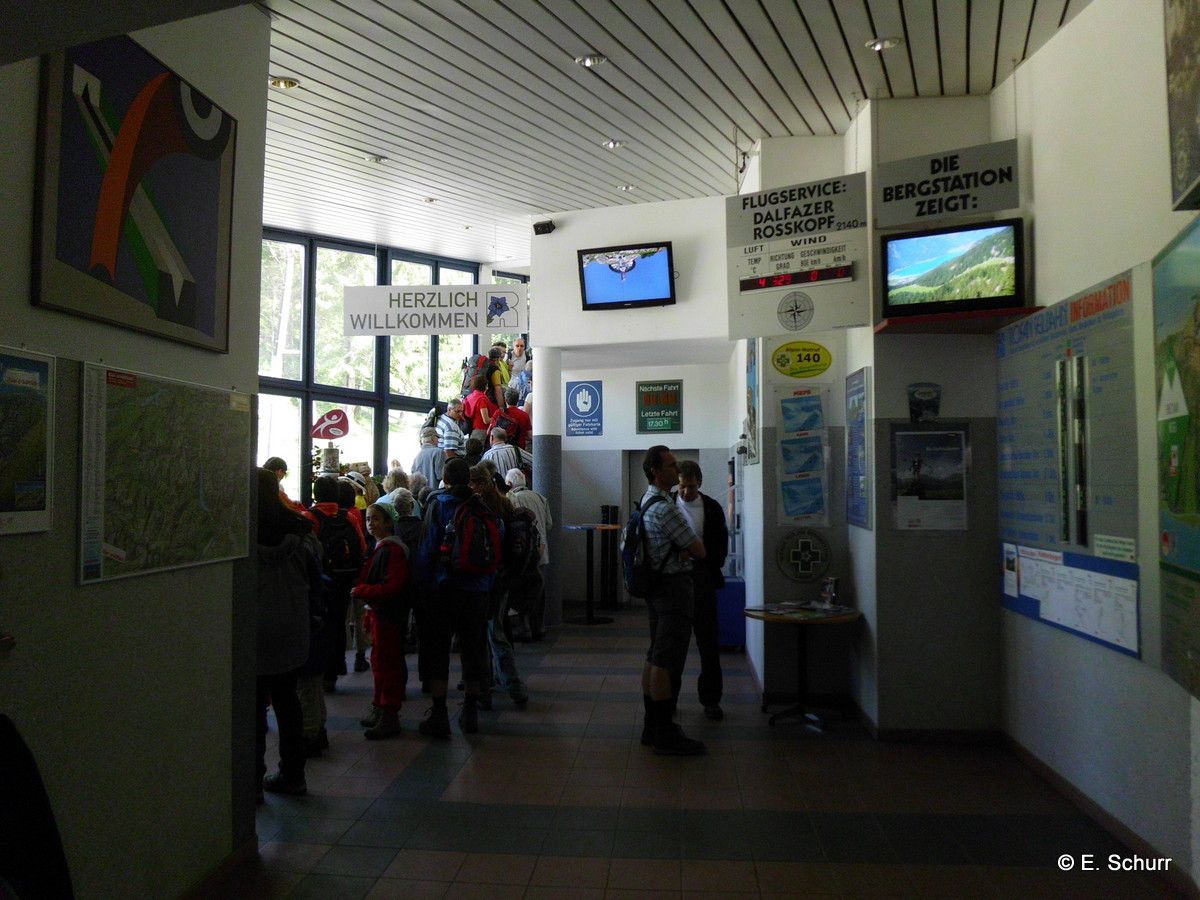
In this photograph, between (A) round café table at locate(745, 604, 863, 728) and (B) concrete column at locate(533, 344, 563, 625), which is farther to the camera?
(B) concrete column at locate(533, 344, 563, 625)

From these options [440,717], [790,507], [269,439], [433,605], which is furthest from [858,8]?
[269,439]

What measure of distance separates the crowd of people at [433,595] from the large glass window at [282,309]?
4.71 m

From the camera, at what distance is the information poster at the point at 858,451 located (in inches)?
206

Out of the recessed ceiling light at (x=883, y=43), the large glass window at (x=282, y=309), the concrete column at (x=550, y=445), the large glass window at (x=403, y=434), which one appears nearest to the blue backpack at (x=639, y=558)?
the recessed ceiling light at (x=883, y=43)

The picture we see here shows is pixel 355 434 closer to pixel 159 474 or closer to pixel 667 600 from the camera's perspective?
pixel 667 600

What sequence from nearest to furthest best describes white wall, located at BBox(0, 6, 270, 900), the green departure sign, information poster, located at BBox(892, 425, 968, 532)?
white wall, located at BBox(0, 6, 270, 900), information poster, located at BBox(892, 425, 968, 532), the green departure sign

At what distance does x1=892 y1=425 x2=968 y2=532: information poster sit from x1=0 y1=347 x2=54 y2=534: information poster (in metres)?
4.23

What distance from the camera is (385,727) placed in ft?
16.7

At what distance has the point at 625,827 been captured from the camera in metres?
3.78

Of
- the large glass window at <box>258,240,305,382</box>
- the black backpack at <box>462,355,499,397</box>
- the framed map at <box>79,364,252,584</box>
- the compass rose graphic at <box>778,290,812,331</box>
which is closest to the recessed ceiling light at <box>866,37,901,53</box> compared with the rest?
the compass rose graphic at <box>778,290,812,331</box>

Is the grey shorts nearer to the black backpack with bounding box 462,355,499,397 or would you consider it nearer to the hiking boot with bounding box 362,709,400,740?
the hiking boot with bounding box 362,709,400,740

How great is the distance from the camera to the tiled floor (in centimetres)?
324

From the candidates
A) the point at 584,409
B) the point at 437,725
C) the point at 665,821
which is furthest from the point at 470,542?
the point at 584,409

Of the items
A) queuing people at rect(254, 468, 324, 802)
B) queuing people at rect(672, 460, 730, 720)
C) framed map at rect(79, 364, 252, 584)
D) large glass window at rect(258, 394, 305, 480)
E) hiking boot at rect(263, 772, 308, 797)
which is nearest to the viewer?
framed map at rect(79, 364, 252, 584)
